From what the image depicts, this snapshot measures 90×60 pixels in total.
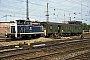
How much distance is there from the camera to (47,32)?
30.9m

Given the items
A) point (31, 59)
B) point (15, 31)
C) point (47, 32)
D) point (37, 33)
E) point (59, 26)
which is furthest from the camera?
point (59, 26)

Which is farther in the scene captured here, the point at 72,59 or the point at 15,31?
the point at 15,31

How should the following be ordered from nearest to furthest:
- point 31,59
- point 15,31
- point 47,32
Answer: point 31,59, point 15,31, point 47,32

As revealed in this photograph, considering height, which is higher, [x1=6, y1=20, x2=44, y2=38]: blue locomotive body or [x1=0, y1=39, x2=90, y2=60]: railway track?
[x1=6, y1=20, x2=44, y2=38]: blue locomotive body

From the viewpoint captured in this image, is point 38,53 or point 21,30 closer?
point 38,53

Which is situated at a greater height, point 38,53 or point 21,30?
point 21,30

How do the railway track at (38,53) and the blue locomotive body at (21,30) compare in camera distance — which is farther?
the blue locomotive body at (21,30)

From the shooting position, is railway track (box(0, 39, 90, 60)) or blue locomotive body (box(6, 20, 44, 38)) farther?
blue locomotive body (box(6, 20, 44, 38))

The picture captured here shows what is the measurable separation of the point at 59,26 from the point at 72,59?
84.5ft

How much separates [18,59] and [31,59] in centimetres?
81

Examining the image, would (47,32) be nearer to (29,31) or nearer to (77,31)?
(29,31)

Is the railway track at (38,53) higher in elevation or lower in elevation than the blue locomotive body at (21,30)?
lower

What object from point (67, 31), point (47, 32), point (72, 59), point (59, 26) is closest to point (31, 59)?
point (72, 59)

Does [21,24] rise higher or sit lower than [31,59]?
higher
